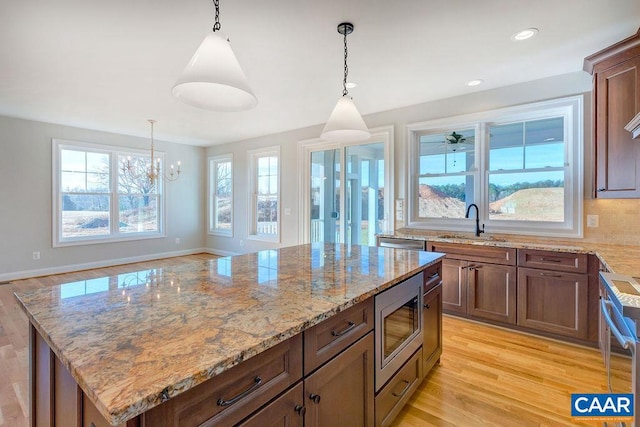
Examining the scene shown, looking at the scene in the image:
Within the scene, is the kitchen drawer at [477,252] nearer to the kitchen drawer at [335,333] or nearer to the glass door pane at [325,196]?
the glass door pane at [325,196]

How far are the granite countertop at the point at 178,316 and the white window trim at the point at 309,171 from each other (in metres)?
2.45

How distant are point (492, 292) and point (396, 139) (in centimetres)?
233

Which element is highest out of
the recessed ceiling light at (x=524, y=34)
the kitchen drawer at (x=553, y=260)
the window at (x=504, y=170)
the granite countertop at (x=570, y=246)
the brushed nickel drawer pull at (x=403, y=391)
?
the recessed ceiling light at (x=524, y=34)

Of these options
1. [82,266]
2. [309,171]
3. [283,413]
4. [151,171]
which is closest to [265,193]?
[309,171]

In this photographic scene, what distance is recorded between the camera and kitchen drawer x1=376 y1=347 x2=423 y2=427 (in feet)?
5.18

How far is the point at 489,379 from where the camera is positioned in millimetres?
2242

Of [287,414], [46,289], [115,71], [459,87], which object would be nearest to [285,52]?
[115,71]

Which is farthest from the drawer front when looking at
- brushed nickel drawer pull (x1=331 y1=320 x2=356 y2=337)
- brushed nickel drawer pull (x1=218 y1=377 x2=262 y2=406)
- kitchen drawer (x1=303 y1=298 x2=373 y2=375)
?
brushed nickel drawer pull (x1=218 y1=377 x2=262 y2=406)

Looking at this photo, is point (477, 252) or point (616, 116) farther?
point (477, 252)

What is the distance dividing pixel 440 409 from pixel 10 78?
5.14m

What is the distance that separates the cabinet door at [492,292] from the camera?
9.77 feet

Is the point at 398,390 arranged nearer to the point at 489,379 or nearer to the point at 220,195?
the point at 489,379

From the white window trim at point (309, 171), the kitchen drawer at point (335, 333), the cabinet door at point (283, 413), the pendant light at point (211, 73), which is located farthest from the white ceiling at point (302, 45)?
the cabinet door at point (283, 413)

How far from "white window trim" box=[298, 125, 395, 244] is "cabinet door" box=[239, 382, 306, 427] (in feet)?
11.4
